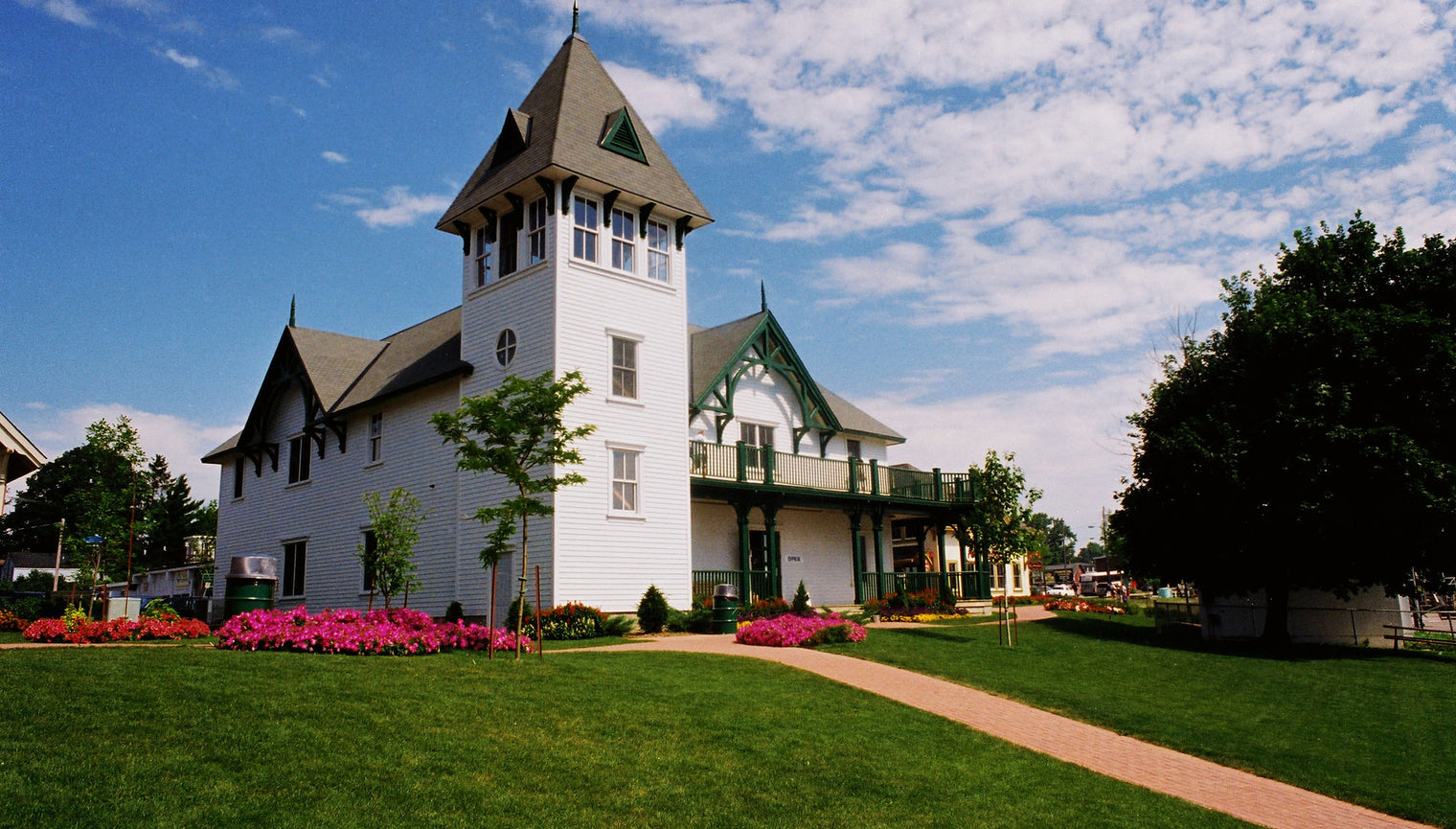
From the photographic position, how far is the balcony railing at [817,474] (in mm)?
26062

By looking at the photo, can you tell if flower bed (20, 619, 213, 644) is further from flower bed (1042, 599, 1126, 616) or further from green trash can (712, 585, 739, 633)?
flower bed (1042, 599, 1126, 616)

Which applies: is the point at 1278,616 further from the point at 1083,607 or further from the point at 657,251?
the point at 657,251

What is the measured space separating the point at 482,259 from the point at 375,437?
6.52m

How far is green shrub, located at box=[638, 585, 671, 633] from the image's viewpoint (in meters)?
21.8

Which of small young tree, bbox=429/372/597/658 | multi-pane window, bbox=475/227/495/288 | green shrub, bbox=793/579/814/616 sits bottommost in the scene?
green shrub, bbox=793/579/814/616

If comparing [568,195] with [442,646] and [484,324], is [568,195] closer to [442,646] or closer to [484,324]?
[484,324]

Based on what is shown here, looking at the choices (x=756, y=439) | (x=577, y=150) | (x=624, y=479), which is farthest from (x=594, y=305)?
(x=756, y=439)

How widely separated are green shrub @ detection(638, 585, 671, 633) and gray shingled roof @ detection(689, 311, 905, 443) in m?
6.84

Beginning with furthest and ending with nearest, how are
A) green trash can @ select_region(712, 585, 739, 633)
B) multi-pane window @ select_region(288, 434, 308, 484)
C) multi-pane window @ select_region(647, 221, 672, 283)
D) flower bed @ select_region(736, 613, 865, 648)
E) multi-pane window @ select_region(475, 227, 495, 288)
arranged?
multi-pane window @ select_region(288, 434, 308, 484)
multi-pane window @ select_region(475, 227, 495, 288)
multi-pane window @ select_region(647, 221, 672, 283)
green trash can @ select_region(712, 585, 739, 633)
flower bed @ select_region(736, 613, 865, 648)

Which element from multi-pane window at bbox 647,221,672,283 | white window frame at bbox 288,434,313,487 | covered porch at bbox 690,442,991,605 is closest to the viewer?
multi-pane window at bbox 647,221,672,283

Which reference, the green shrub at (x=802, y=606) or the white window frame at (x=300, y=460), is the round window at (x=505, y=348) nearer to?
the green shrub at (x=802, y=606)

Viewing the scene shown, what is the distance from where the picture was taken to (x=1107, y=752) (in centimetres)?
1145

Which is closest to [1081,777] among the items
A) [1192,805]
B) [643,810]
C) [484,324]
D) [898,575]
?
[1192,805]

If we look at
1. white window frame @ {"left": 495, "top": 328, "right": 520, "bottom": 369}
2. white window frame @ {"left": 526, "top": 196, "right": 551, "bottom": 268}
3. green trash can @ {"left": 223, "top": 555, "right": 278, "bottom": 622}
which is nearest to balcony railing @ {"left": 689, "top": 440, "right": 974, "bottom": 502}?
white window frame @ {"left": 495, "top": 328, "right": 520, "bottom": 369}
